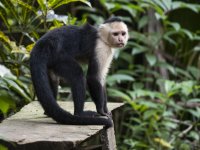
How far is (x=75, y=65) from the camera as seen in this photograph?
387 centimetres

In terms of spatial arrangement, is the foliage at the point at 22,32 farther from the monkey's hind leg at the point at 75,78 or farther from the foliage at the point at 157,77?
the foliage at the point at 157,77

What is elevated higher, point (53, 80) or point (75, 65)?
point (75, 65)

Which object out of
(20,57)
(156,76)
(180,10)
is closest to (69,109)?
(20,57)

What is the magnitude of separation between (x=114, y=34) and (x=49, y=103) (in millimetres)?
977

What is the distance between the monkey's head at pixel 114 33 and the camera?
4.33m

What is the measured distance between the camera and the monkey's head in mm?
4332

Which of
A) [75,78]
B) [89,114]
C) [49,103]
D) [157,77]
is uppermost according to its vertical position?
[75,78]

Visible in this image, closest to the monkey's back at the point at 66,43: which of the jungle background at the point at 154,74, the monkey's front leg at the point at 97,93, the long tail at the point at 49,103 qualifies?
the long tail at the point at 49,103

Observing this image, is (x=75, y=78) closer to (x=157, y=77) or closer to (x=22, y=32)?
(x=22, y=32)

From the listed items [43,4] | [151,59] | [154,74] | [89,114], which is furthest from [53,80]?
[154,74]

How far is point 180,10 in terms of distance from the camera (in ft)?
26.6

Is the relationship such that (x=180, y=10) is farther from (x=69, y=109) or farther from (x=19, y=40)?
(x=69, y=109)

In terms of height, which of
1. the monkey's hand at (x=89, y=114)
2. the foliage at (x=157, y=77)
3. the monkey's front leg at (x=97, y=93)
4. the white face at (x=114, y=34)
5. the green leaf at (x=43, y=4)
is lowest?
the foliage at (x=157, y=77)

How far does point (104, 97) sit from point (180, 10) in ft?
14.1
